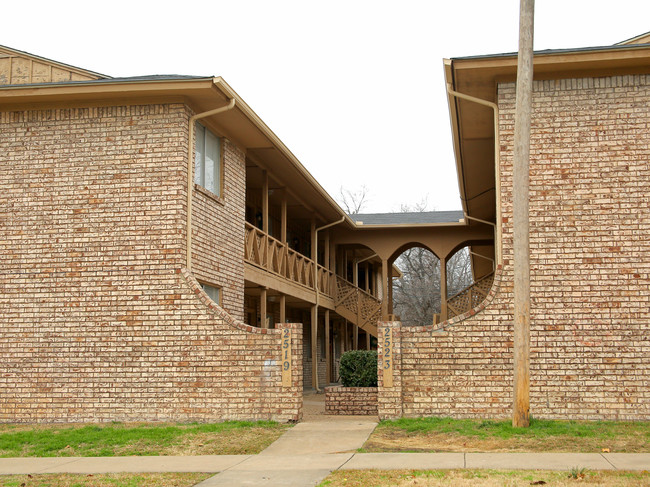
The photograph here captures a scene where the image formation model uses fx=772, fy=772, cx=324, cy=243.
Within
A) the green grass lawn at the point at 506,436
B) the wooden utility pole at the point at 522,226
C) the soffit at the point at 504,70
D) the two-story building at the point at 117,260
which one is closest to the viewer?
the green grass lawn at the point at 506,436

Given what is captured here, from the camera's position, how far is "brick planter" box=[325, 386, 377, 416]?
43.3ft

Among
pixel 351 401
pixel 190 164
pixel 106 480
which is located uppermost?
pixel 190 164

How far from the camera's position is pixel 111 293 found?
12.3m

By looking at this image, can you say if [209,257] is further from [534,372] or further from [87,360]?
[534,372]

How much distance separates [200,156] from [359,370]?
4723mm

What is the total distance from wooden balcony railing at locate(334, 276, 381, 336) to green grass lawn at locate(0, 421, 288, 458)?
43.4 feet

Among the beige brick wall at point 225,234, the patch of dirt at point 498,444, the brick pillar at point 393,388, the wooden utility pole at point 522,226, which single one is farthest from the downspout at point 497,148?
the beige brick wall at point 225,234

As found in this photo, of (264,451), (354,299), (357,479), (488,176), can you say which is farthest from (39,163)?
(354,299)

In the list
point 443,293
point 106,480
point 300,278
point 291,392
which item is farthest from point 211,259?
point 443,293

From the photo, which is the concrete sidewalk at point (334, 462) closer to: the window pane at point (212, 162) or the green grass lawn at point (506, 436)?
the green grass lawn at point (506, 436)

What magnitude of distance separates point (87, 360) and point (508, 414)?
650cm

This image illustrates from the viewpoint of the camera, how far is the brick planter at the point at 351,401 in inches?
519

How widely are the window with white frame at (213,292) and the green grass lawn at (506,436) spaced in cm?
424

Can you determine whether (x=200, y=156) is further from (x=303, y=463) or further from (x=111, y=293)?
(x=303, y=463)
